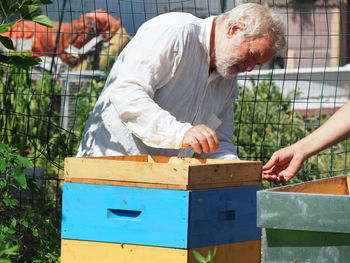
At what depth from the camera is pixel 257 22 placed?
2982 millimetres

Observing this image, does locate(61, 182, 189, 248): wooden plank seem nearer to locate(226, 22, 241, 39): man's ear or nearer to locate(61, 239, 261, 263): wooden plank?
locate(61, 239, 261, 263): wooden plank

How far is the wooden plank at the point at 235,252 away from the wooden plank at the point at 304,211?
42 centimetres

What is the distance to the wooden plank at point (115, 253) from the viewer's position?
2.14m

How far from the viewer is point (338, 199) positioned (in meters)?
1.76

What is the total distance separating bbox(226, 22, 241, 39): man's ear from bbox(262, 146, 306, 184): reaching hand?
683 mm

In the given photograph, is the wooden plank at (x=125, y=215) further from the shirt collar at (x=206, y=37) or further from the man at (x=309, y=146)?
the shirt collar at (x=206, y=37)

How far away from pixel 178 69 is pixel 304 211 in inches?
53.5

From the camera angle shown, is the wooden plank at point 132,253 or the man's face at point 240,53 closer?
the wooden plank at point 132,253

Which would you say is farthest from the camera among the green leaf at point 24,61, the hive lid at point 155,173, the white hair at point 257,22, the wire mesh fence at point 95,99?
the wire mesh fence at point 95,99

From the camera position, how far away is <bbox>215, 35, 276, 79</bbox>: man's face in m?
3.00

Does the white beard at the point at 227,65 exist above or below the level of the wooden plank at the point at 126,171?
above

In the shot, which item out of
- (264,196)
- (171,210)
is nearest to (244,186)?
(171,210)

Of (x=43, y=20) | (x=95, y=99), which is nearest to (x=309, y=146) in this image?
(x=43, y=20)

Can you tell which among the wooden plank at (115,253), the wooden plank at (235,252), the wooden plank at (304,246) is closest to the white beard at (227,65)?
the wooden plank at (235,252)
